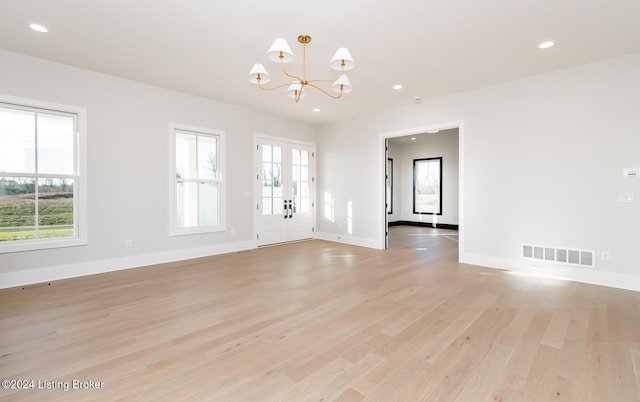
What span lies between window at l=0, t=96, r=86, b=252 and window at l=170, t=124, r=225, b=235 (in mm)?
1346

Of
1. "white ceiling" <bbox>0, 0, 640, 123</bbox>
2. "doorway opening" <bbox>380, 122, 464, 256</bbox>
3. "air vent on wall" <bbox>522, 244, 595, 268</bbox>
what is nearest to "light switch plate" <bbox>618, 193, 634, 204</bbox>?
"air vent on wall" <bbox>522, 244, 595, 268</bbox>

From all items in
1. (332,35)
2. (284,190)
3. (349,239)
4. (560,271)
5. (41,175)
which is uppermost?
(332,35)

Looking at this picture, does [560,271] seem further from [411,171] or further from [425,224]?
[411,171]

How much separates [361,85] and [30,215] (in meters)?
5.10

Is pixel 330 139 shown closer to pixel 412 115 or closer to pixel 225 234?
pixel 412 115

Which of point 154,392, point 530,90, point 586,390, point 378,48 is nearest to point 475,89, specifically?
point 530,90

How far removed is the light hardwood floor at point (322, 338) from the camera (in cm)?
191

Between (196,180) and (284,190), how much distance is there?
6.89 feet

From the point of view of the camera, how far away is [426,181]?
34.3 feet

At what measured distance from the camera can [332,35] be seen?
3.32 meters

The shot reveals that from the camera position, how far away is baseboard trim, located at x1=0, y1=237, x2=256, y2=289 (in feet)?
12.9

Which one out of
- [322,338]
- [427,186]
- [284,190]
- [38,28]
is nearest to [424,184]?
[427,186]

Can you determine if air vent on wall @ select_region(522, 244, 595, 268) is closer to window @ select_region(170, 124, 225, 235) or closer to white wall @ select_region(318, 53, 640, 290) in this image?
white wall @ select_region(318, 53, 640, 290)

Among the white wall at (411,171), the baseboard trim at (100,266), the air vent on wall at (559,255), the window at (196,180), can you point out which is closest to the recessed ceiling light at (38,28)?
the window at (196,180)
